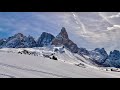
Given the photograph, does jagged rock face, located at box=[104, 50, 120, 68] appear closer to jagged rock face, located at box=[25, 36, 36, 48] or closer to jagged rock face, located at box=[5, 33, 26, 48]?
jagged rock face, located at box=[25, 36, 36, 48]

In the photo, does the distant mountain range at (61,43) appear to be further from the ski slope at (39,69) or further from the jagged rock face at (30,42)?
the ski slope at (39,69)

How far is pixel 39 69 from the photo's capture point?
795 cm

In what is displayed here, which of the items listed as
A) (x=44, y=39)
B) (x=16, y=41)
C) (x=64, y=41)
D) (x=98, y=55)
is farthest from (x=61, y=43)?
(x=16, y=41)

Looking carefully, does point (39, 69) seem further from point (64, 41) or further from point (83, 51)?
point (83, 51)

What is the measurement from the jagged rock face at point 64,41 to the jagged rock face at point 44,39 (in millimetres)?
83

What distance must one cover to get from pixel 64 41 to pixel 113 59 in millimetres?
861

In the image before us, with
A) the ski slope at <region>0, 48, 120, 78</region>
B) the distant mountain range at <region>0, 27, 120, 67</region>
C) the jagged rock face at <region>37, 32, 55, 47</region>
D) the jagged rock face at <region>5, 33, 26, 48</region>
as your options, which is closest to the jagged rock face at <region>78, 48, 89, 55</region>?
the distant mountain range at <region>0, 27, 120, 67</region>

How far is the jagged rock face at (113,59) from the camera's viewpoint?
25.9 feet

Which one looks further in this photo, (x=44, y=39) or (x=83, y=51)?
(x=83, y=51)

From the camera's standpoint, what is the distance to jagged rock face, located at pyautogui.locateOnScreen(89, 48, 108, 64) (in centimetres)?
792

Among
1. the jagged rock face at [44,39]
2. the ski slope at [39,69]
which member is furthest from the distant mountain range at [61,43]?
the ski slope at [39,69]
